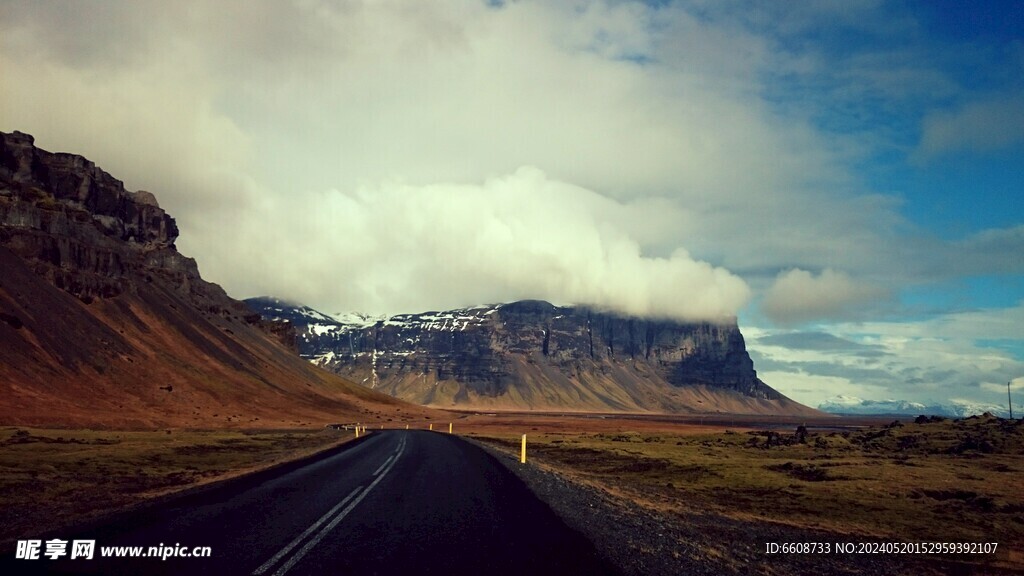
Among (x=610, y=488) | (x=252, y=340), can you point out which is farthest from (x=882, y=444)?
(x=252, y=340)

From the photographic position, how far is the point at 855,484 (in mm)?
32281

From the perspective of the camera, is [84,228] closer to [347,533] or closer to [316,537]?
[347,533]

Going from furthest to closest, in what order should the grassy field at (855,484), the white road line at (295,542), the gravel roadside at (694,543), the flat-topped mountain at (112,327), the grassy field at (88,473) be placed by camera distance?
the flat-topped mountain at (112,327) < the grassy field at (855,484) < the grassy field at (88,473) < the gravel roadside at (694,543) < the white road line at (295,542)

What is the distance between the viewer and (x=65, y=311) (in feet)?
329

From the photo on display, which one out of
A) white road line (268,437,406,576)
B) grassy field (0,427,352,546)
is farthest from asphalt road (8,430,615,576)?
grassy field (0,427,352,546)

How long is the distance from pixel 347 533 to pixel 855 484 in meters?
28.9

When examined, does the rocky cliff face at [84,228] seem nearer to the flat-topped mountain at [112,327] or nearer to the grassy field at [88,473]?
the flat-topped mountain at [112,327]

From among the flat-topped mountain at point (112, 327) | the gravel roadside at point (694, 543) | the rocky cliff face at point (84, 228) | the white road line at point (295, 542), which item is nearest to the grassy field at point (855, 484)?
the gravel roadside at point (694, 543)

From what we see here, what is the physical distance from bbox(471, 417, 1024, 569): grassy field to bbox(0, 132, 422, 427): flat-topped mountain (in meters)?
62.5

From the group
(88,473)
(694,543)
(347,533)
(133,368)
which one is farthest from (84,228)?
(694,543)

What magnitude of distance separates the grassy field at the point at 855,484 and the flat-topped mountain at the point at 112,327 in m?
62.5

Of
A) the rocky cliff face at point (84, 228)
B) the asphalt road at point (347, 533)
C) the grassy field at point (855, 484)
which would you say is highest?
Result: the rocky cliff face at point (84, 228)

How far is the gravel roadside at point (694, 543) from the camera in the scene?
1269 cm

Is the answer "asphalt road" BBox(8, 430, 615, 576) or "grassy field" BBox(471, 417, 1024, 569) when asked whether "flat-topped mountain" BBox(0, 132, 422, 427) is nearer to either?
"asphalt road" BBox(8, 430, 615, 576)
